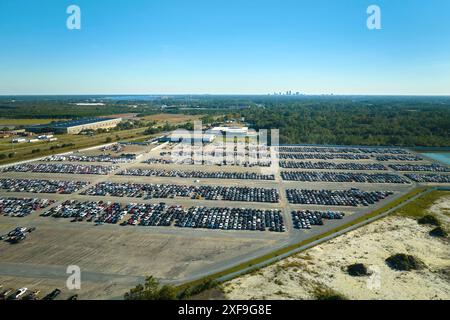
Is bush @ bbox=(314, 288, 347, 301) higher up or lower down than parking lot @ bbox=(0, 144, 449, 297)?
lower down

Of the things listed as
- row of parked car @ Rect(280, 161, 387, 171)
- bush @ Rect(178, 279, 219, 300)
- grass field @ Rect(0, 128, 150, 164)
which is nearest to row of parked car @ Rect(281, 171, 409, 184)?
row of parked car @ Rect(280, 161, 387, 171)

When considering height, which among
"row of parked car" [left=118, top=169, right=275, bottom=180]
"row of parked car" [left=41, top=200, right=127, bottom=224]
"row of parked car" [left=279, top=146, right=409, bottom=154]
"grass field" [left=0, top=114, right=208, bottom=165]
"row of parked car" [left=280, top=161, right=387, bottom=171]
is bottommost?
"row of parked car" [left=41, top=200, right=127, bottom=224]

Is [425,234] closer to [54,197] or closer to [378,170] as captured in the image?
[378,170]

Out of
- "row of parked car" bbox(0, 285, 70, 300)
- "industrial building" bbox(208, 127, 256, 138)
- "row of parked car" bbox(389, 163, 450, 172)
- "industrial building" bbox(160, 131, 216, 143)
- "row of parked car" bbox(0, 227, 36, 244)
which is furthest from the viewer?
"industrial building" bbox(208, 127, 256, 138)

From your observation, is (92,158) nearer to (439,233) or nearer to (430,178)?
(439,233)

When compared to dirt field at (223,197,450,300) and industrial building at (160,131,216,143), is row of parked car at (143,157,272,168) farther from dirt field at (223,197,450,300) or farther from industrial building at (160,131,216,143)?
dirt field at (223,197,450,300)

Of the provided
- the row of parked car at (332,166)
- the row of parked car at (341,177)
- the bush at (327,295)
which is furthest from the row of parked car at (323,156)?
the bush at (327,295)
